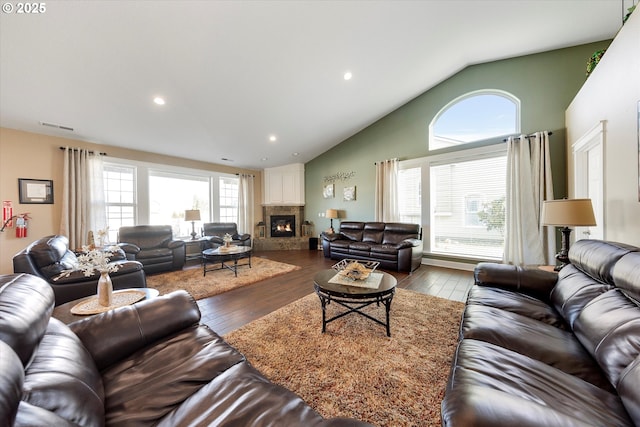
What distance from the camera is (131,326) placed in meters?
1.25

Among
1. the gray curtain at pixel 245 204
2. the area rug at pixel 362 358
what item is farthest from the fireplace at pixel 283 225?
the area rug at pixel 362 358

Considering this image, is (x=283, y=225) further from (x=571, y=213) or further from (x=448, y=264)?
(x=571, y=213)

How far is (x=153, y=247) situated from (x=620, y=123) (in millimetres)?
6683

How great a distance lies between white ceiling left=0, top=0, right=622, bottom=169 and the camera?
236cm

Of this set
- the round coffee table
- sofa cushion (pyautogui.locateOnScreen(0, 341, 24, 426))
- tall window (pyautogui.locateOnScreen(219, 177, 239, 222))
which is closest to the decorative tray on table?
the round coffee table

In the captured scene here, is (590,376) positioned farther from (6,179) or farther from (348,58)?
(6,179)

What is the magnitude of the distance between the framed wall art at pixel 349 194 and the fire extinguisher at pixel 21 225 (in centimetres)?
598

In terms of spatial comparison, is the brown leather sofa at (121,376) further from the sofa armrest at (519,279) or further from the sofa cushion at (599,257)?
the sofa armrest at (519,279)

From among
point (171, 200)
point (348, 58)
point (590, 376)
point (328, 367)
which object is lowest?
point (328, 367)

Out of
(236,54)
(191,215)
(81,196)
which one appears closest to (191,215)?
(191,215)

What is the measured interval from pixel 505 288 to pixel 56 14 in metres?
4.86

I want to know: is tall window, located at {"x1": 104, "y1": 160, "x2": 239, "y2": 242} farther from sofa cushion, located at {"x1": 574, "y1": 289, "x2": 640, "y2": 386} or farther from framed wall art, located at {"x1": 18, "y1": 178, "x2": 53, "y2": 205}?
sofa cushion, located at {"x1": 574, "y1": 289, "x2": 640, "y2": 386}

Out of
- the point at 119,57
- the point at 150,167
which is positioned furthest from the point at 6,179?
the point at 119,57

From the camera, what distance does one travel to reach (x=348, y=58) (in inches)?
131
